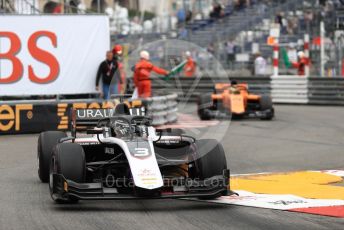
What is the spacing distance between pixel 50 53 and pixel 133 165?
12.3 m

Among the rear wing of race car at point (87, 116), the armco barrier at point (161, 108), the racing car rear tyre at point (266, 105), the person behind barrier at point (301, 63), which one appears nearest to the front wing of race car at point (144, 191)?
the rear wing of race car at point (87, 116)

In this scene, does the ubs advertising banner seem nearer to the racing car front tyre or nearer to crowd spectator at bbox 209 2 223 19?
the racing car front tyre

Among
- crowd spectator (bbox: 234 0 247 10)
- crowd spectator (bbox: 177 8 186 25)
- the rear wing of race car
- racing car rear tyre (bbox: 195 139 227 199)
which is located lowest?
racing car rear tyre (bbox: 195 139 227 199)

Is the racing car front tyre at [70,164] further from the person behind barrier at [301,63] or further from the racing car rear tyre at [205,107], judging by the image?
the person behind barrier at [301,63]

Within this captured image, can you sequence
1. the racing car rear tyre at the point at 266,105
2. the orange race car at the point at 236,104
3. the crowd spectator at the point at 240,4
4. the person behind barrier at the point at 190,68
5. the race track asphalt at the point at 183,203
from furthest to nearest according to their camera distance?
the crowd spectator at the point at 240,4, the person behind barrier at the point at 190,68, the racing car rear tyre at the point at 266,105, the orange race car at the point at 236,104, the race track asphalt at the point at 183,203

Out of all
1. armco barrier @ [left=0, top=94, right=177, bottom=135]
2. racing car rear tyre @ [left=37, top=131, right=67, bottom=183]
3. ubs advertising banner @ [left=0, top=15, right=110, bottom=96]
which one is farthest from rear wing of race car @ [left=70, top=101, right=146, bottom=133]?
ubs advertising banner @ [left=0, top=15, right=110, bottom=96]

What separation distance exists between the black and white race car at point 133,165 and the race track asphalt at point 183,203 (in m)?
0.18

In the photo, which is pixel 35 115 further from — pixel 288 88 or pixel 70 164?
pixel 288 88

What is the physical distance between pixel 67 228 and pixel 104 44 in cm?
1410

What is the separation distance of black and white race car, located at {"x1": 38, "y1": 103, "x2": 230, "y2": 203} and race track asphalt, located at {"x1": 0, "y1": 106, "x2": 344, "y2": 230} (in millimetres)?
180

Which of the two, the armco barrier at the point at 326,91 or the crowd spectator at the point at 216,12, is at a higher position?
the crowd spectator at the point at 216,12

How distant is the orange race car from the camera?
20.4m

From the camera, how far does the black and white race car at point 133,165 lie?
8297 millimetres

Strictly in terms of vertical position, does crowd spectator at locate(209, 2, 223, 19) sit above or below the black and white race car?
above
